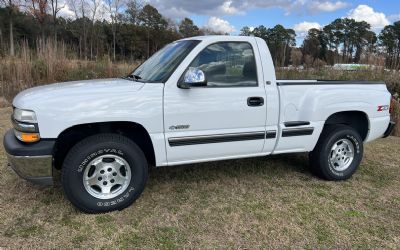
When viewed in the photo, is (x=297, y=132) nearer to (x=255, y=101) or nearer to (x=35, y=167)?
(x=255, y=101)

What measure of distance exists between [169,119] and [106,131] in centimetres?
70

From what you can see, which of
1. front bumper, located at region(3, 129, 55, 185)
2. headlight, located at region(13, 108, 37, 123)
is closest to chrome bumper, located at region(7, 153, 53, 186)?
front bumper, located at region(3, 129, 55, 185)

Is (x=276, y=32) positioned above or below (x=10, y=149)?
above

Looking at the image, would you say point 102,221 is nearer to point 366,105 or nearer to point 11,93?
point 366,105

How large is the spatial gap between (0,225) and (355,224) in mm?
3495

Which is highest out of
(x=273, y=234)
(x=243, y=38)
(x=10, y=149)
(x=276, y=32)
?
(x=276, y=32)

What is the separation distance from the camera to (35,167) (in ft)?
11.2

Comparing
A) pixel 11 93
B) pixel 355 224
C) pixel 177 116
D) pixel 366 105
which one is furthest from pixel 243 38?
pixel 11 93

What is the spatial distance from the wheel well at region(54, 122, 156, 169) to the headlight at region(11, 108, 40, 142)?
0.35 metres

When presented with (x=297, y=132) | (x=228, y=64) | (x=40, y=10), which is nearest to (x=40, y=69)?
(x=228, y=64)

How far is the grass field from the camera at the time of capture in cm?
334

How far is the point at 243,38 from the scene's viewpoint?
431 centimetres

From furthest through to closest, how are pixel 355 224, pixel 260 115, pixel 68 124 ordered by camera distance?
1. pixel 260 115
2. pixel 355 224
3. pixel 68 124

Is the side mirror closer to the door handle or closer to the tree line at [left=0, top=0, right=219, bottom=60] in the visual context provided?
the door handle
